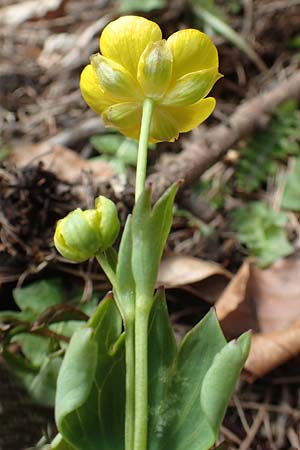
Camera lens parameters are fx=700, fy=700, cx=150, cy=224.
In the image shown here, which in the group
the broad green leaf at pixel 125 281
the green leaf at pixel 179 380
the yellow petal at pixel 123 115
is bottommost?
the green leaf at pixel 179 380

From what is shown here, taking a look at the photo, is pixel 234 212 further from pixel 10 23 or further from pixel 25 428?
pixel 10 23

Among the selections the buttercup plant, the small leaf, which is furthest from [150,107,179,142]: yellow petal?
the small leaf

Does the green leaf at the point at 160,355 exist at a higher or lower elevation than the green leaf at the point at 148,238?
lower

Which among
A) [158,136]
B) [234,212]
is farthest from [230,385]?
[234,212]

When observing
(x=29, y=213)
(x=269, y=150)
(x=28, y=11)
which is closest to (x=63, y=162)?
(x=29, y=213)

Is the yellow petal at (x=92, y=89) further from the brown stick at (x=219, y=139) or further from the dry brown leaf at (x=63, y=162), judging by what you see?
the dry brown leaf at (x=63, y=162)

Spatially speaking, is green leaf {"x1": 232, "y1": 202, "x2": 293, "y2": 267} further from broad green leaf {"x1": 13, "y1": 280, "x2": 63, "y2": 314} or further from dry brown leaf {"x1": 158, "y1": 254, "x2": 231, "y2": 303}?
broad green leaf {"x1": 13, "y1": 280, "x2": 63, "y2": 314}

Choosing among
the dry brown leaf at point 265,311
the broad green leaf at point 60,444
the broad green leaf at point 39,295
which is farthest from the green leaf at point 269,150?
the broad green leaf at point 60,444
